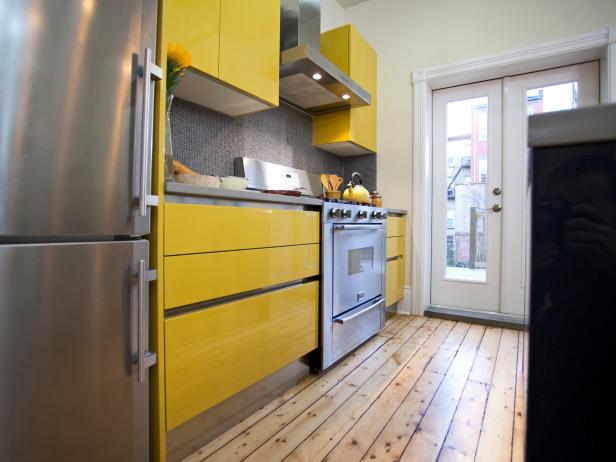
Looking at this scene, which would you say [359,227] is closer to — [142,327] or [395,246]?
[395,246]

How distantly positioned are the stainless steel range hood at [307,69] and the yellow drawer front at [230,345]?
50.3 inches

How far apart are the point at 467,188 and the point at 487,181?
0.16m

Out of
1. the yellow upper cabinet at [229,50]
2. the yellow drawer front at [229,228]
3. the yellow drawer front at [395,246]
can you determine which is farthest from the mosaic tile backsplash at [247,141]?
the yellow drawer front at [229,228]

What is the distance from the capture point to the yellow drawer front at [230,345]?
42.0 inches

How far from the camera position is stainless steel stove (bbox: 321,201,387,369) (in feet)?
5.93

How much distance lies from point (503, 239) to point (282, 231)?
7.09ft

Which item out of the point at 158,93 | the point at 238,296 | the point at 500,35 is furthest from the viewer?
the point at 500,35

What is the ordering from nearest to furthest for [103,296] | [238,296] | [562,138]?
[562,138], [103,296], [238,296]

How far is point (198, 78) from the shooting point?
5.09ft

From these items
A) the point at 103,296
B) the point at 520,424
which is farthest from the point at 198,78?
the point at 520,424

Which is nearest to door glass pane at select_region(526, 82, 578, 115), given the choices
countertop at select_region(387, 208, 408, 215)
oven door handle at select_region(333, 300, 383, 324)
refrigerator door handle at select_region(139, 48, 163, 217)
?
countertop at select_region(387, 208, 408, 215)

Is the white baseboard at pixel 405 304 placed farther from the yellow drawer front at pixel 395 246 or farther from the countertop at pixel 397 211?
the countertop at pixel 397 211

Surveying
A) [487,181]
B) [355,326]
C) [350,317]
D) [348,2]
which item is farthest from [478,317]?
[348,2]

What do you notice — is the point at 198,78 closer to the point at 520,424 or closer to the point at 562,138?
the point at 562,138
